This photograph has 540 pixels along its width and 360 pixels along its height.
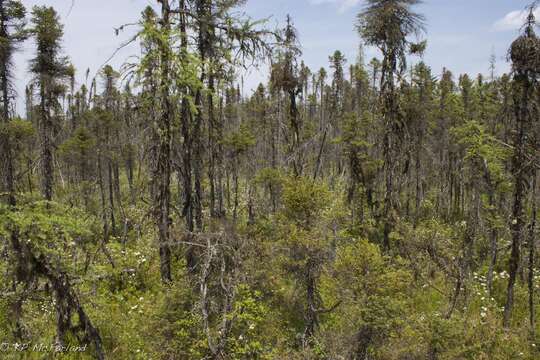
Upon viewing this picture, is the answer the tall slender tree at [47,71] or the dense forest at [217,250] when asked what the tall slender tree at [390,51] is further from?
the tall slender tree at [47,71]

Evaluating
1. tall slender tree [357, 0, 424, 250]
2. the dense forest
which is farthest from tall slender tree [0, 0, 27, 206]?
tall slender tree [357, 0, 424, 250]

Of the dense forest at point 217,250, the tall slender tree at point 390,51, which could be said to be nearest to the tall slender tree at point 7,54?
the dense forest at point 217,250

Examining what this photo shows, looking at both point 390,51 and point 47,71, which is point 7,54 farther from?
point 390,51

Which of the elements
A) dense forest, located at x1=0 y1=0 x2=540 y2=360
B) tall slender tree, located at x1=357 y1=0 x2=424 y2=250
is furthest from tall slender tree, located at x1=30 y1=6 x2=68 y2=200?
tall slender tree, located at x1=357 y1=0 x2=424 y2=250

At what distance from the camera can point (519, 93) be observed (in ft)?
34.3

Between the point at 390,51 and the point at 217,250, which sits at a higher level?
the point at 390,51

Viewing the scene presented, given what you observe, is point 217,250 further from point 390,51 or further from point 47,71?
point 47,71

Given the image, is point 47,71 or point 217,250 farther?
point 47,71

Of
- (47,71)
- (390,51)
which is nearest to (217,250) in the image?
(390,51)

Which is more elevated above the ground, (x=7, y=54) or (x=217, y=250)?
(x=7, y=54)

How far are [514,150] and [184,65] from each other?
9.50 metres

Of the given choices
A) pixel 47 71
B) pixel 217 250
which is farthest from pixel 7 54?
pixel 217 250

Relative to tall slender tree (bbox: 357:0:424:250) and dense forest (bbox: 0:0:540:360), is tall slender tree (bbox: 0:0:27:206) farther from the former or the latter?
tall slender tree (bbox: 357:0:424:250)

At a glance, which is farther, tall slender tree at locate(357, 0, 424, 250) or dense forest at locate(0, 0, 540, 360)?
tall slender tree at locate(357, 0, 424, 250)
